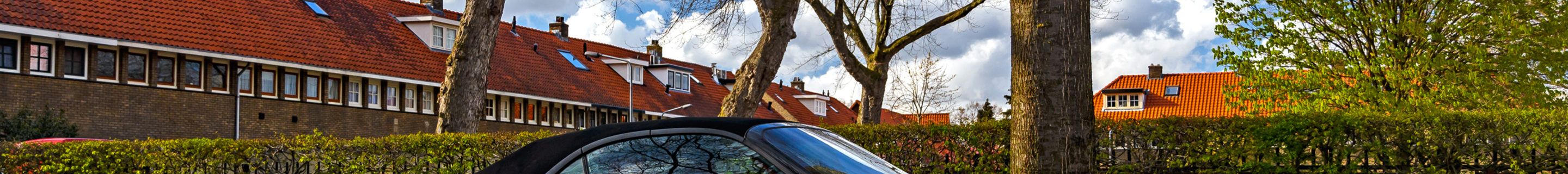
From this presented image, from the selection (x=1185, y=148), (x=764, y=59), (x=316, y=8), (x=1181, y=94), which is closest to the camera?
(x=1185, y=148)

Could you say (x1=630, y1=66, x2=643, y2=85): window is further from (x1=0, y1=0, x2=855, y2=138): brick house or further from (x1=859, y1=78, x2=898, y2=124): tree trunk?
(x1=859, y1=78, x2=898, y2=124): tree trunk

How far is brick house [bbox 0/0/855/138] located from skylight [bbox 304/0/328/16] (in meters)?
0.06

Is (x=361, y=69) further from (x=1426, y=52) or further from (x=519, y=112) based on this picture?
(x=1426, y=52)

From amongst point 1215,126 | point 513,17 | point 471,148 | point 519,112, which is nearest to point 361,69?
point 519,112

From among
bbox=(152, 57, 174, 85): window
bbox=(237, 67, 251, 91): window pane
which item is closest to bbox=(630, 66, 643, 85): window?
bbox=(237, 67, 251, 91): window pane

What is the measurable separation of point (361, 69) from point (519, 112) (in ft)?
23.5

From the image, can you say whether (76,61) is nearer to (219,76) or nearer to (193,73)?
(193,73)

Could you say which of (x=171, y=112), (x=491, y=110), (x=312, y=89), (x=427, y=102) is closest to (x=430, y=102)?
(x=427, y=102)

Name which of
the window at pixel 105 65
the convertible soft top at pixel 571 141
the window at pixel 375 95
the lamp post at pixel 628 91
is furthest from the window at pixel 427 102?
the convertible soft top at pixel 571 141

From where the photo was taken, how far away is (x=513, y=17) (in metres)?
40.7

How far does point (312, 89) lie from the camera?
97.0ft

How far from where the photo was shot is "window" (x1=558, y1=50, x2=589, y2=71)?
136 ft

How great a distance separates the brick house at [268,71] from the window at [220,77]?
25 mm

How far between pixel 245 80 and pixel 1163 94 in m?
39.9
